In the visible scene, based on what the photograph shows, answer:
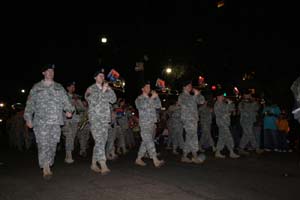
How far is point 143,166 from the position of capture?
8953mm

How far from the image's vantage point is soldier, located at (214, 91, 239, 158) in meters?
10.7

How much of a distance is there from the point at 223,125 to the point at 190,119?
1.74 m

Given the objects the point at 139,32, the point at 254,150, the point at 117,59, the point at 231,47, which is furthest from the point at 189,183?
the point at 117,59

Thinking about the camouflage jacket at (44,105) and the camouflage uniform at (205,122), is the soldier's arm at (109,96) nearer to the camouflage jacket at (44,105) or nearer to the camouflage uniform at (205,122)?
Answer: the camouflage jacket at (44,105)

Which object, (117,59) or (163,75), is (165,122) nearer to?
(163,75)

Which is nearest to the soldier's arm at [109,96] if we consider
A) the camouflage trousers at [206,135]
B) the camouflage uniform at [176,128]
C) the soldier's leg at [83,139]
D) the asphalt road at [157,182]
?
the asphalt road at [157,182]

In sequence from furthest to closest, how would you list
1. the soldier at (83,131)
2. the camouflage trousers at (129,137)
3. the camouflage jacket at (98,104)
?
the camouflage trousers at (129,137) → the soldier at (83,131) → the camouflage jacket at (98,104)

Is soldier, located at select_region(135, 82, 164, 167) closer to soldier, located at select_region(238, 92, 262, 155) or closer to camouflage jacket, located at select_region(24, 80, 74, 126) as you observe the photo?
camouflage jacket, located at select_region(24, 80, 74, 126)

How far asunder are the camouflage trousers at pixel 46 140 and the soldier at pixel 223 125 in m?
5.41

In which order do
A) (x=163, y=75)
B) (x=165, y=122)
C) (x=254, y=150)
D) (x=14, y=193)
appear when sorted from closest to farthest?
(x=14, y=193) → (x=254, y=150) → (x=165, y=122) → (x=163, y=75)

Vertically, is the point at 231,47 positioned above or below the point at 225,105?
above

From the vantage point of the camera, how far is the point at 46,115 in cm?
708

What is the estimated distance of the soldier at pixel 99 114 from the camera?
7773mm

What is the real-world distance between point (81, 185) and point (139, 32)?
86.6 ft
